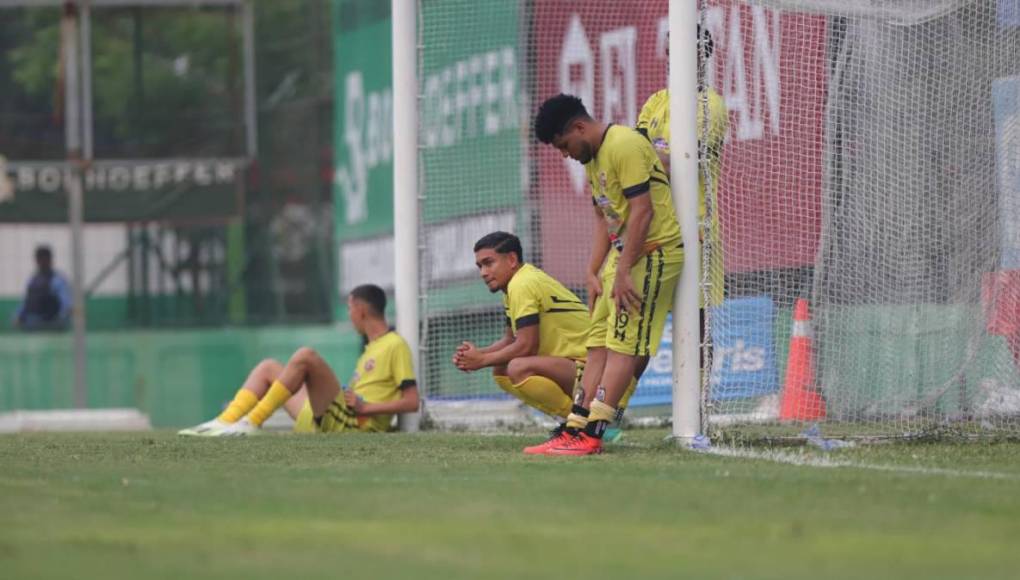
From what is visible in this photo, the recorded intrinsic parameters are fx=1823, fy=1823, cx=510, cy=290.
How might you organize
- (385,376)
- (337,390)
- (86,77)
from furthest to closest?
1. (86,77)
2. (385,376)
3. (337,390)

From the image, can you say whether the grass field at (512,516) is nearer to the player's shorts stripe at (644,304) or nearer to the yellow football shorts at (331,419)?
the player's shorts stripe at (644,304)

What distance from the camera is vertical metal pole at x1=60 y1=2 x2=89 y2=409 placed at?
62.8 feet

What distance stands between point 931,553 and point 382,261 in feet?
45.1

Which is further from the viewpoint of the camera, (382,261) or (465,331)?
Answer: (382,261)

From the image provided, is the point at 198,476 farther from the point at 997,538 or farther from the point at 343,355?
the point at 343,355

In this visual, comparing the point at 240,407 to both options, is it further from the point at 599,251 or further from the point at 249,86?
the point at 249,86

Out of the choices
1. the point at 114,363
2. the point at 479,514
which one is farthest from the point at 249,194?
the point at 479,514

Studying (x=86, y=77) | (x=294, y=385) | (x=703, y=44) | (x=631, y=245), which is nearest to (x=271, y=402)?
(x=294, y=385)

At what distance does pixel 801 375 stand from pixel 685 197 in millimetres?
1385

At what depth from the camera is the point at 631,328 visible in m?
9.15

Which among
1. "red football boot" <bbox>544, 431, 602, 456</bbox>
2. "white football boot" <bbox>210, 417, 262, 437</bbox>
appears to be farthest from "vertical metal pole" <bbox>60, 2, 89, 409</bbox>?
"red football boot" <bbox>544, 431, 602, 456</bbox>

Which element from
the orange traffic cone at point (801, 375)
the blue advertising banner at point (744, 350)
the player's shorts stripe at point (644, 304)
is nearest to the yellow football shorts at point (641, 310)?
the player's shorts stripe at point (644, 304)

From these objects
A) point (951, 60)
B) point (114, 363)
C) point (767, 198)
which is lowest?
point (114, 363)

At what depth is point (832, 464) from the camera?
817 centimetres
